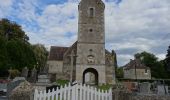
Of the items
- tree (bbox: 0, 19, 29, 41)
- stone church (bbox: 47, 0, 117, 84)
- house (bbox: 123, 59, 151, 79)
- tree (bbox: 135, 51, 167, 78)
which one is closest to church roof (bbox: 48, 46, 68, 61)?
stone church (bbox: 47, 0, 117, 84)

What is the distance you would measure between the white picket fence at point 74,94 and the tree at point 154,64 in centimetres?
7112

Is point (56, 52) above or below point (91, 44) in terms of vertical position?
below

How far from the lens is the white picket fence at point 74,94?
9.88 m

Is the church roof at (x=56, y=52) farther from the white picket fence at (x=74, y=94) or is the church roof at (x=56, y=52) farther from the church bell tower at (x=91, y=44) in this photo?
the white picket fence at (x=74, y=94)

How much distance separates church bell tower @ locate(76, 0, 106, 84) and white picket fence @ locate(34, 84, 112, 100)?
36739 millimetres

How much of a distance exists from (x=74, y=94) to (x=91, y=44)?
38448mm

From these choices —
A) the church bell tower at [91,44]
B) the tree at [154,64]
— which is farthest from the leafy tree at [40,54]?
the tree at [154,64]

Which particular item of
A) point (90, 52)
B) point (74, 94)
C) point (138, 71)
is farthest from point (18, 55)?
point (74, 94)

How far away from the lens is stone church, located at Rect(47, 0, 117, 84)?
47.9 meters

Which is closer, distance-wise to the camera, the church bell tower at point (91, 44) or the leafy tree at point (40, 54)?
the church bell tower at point (91, 44)

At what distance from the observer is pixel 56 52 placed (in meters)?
61.3

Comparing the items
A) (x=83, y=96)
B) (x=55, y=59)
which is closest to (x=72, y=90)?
(x=83, y=96)

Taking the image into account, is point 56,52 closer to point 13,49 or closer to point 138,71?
point 13,49

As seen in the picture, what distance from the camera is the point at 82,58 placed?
48.0 meters
